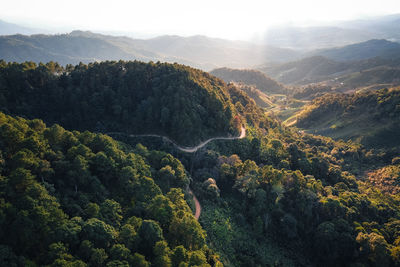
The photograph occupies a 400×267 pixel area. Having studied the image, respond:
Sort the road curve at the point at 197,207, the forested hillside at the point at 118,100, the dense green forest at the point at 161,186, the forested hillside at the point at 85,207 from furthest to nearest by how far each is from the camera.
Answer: the forested hillside at the point at 118,100, the road curve at the point at 197,207, the dense green forest at the point at 161,186, the forested hillside at the point at 85,207

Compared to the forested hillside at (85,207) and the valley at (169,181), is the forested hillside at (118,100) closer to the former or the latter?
the valley at (169,181)

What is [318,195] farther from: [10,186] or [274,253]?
[10,186]

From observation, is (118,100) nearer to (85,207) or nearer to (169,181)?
(169,181)

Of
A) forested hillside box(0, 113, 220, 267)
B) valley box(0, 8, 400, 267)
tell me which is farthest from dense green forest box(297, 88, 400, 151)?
forested hillside box(0, 113, 220, 267)

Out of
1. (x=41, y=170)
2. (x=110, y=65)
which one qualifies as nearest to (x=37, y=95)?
(x=110, y=65)

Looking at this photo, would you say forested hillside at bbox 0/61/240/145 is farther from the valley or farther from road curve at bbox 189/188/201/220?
road curve at bbox 189/188/201/220

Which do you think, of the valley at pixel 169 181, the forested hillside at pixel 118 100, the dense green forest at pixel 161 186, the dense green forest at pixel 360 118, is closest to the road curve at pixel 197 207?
the valley at pixel 169 181
